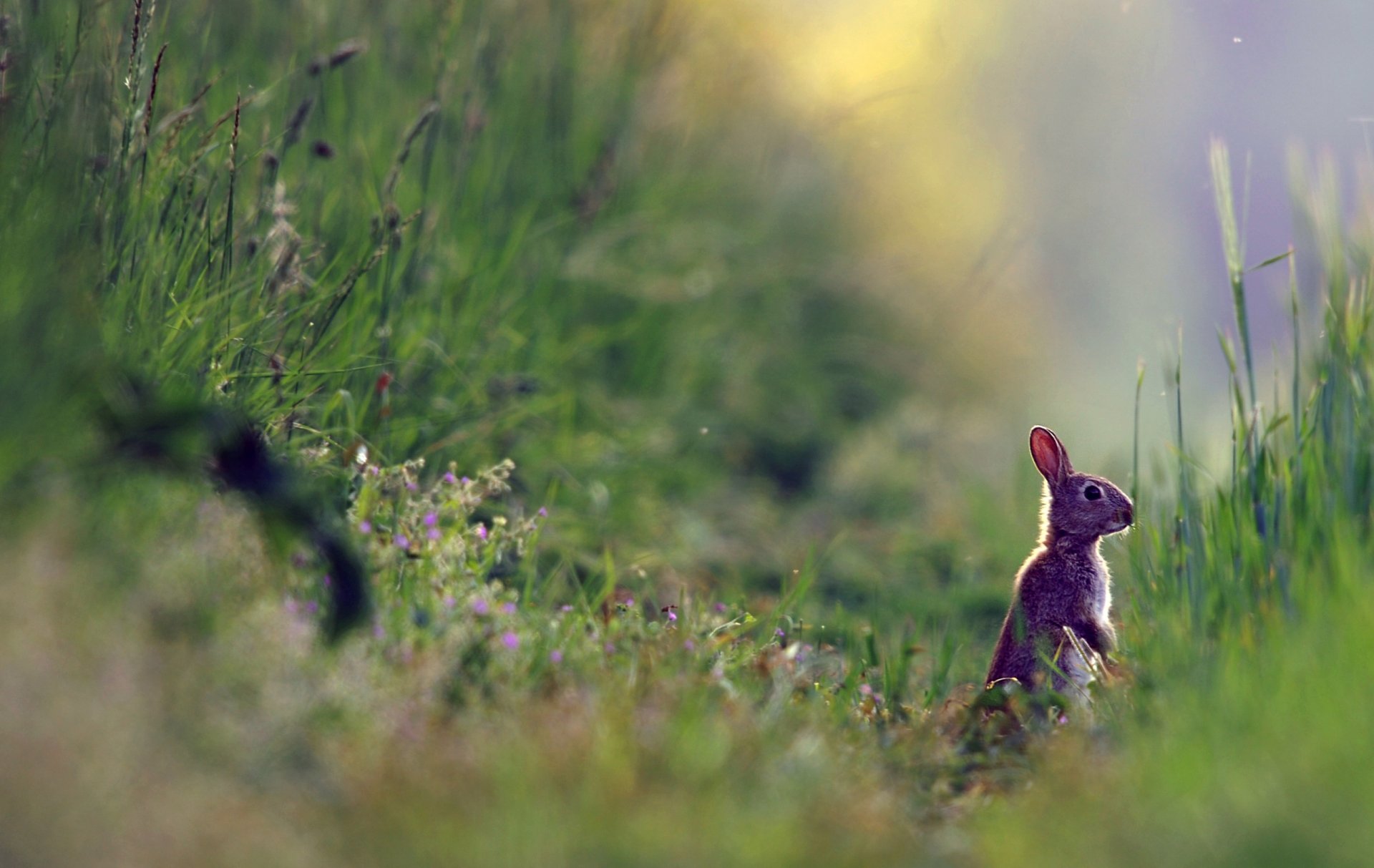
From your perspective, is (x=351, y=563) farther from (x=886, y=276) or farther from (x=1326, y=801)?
(x=886, y=276)

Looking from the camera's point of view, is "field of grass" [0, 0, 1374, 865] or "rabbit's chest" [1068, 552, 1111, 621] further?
"rabbit's chest" [1068, 552, 1111, 621]

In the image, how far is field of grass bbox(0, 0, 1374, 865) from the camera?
204 centimetres

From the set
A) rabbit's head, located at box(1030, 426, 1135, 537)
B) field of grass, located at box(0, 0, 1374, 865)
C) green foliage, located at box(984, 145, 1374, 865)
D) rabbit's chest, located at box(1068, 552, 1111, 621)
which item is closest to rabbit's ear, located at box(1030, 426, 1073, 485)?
rabbit's head, located at box(1030, 426, 1135, 537)

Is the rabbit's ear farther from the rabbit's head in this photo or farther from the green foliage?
the green foliage

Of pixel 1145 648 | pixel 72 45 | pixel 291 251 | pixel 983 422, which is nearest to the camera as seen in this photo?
pixel 1145 648

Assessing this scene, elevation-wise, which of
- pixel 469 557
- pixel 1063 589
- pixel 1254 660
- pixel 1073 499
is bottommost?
pixel 469 557

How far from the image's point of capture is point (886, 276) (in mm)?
8414

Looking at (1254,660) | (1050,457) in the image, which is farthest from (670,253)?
(1254,660)

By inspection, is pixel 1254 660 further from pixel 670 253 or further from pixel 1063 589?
pixel 670 253

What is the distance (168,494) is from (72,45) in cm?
193

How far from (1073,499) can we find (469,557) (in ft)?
6.61

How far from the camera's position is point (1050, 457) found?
450 centimetres

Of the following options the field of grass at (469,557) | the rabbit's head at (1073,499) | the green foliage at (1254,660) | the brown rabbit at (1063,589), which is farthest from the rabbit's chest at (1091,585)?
the field of grass at (469,557)

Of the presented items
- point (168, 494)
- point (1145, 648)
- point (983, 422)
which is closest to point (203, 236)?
point (168, 494)
